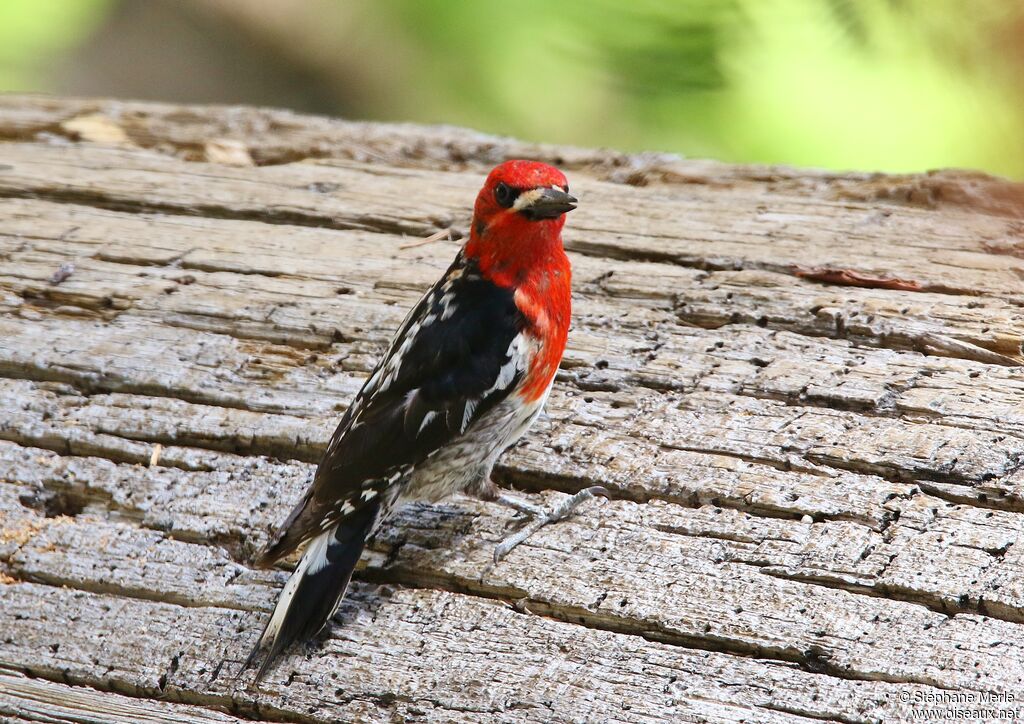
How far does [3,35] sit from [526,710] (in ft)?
14.4

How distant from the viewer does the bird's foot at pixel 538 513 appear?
2.35 metres

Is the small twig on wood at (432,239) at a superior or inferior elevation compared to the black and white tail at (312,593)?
superior

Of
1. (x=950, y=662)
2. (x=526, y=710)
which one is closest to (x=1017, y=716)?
(x=950, y=662)

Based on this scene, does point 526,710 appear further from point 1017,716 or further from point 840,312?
point 840,312

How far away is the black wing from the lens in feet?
7.64

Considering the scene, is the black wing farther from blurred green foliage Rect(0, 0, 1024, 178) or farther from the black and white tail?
blurred green foliage Rect(0, 0, 1024, 178)

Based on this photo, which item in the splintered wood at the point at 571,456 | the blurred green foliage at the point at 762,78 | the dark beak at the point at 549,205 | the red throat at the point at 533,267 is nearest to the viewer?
the blurred green foliage at the point at 762,78

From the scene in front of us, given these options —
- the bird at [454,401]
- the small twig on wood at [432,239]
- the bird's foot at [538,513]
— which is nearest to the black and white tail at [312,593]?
the bird at [454,401]

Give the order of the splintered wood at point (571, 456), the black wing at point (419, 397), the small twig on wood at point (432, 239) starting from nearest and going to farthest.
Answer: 1. the splintered wood at point (571, 456)
2. the black wing at point (419, 397)
3. the small twig on wood at point (432, 239)

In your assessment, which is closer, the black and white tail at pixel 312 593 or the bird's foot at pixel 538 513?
the black and white tail at pixel 312 593

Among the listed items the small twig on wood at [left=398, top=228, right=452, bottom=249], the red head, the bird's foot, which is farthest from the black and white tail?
the small twig on wood at [left=398, top=228, right=452, bottom=249]

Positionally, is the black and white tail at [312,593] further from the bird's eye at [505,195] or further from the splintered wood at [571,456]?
the bird's eye at [505,195]

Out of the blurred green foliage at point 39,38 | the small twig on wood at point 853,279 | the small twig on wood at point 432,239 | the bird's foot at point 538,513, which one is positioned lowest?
the bird's foot at point 538,513

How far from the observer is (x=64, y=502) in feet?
8.67
